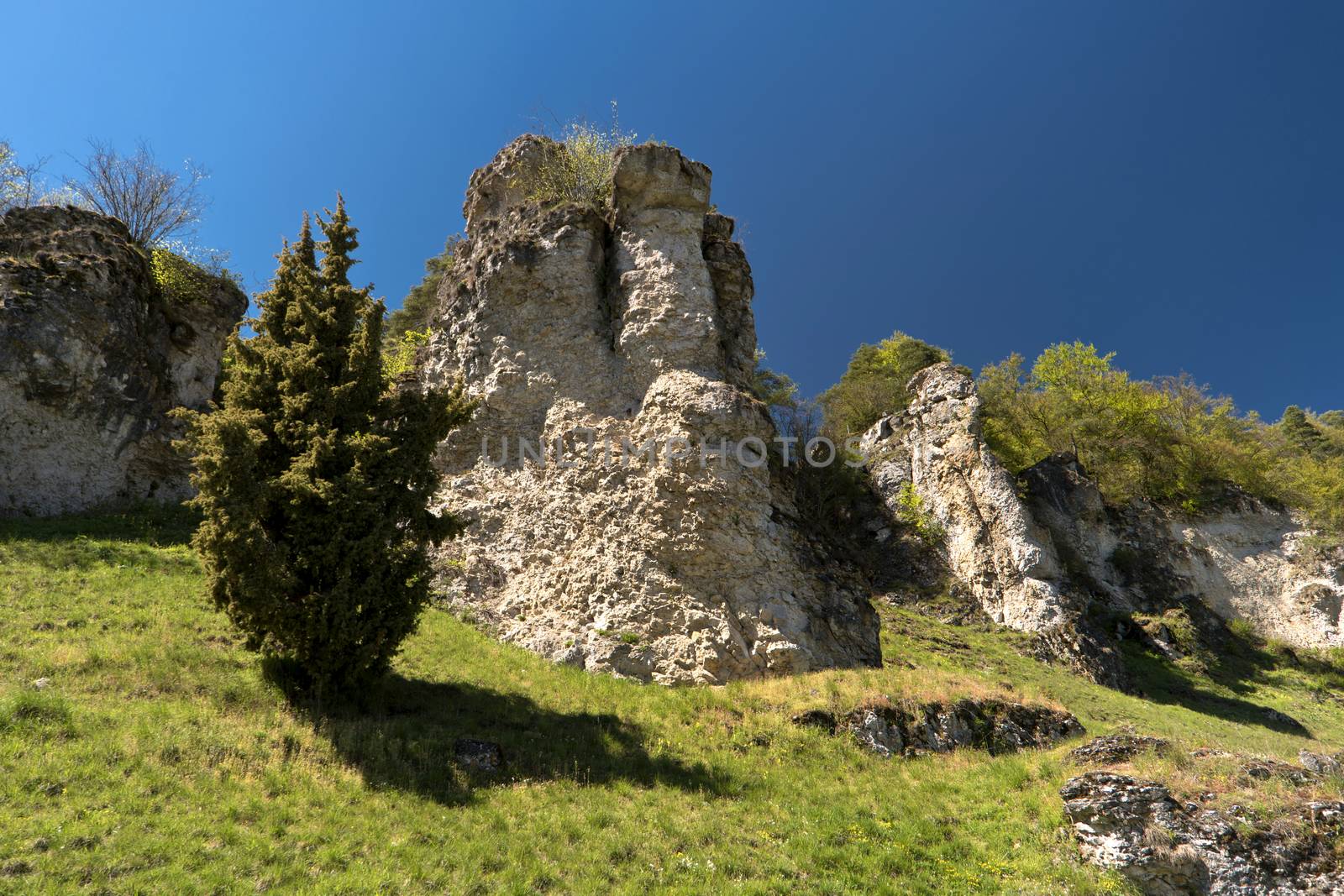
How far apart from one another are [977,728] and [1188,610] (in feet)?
74.4

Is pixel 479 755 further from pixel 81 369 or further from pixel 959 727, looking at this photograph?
pixel 81 369

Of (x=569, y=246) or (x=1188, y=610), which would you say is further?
(x=1188, y=610)

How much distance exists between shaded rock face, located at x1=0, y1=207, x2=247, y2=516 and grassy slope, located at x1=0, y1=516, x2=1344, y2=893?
17.7 ft

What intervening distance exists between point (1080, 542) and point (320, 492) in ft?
106

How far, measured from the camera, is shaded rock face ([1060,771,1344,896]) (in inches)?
319

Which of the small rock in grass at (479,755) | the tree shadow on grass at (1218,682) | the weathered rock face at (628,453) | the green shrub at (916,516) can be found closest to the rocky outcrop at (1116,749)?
the weathered rock face at (628,453)

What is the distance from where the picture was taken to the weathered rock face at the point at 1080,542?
2708 centimetres

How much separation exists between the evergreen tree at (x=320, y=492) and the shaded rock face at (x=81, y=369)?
40.2ft

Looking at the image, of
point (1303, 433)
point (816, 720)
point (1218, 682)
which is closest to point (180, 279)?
point (816, 720)

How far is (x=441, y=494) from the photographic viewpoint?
2075cm

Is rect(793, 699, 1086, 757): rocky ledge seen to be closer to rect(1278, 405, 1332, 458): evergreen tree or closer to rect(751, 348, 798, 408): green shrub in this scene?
rect(751, 348, 798, 408): green shrub

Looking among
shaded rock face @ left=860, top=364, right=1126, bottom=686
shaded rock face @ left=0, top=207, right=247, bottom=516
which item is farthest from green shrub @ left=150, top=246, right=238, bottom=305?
shaded rock face @ left=860, top=364, right=1126, bottom=686

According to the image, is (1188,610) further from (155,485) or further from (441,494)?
(155,485)

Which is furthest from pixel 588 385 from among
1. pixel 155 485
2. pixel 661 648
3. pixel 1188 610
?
pixel 1188 610
